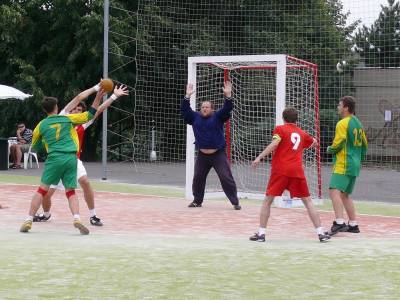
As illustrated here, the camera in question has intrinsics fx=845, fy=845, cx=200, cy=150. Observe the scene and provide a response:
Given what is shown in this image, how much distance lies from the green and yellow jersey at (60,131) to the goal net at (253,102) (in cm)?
501

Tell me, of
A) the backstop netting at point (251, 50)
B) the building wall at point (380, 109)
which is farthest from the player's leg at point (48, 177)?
the building wall at point (380, 109)

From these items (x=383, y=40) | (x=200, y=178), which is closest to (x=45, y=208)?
(x=200, y=178)

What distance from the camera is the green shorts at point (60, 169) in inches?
418

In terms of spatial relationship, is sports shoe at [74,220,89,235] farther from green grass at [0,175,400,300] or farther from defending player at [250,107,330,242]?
defending player at [250,107,330,242]

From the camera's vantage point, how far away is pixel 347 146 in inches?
440

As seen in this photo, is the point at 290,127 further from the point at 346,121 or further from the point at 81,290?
the point at 81,290

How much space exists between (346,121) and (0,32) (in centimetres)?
2274

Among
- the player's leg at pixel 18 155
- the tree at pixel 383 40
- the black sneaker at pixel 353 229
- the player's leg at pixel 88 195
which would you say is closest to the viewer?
the black sneaker at pixel 353 229

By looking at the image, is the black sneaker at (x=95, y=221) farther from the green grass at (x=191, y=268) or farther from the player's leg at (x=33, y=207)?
the green grass at (x=191, y=268)

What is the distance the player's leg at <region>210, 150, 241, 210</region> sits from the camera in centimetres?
1405

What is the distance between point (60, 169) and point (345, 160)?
12.2 feet

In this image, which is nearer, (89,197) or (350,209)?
(350,209)

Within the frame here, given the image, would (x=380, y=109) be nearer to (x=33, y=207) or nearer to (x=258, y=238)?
(x=258, y=238)

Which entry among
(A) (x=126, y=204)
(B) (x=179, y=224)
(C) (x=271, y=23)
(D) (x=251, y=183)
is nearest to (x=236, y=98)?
(D) (x=251, y=183)
